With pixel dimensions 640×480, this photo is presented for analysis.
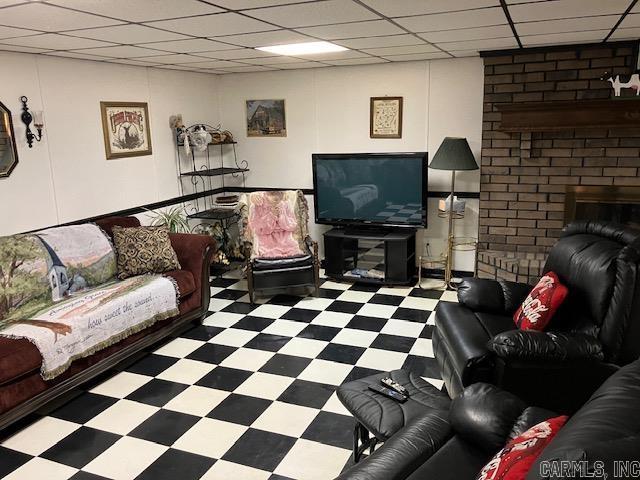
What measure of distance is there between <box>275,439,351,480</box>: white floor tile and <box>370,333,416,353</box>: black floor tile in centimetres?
125

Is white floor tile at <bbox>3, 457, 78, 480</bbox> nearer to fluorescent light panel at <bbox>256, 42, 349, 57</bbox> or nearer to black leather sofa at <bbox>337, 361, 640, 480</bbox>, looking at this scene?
black leather sofa at <bbox>337, 361, 640, 480</bbox>

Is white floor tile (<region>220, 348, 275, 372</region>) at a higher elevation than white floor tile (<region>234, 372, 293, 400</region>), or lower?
higher

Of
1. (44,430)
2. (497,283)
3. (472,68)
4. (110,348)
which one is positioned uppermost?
(472,68)

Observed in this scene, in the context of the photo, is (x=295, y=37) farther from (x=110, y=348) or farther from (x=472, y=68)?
(x=110, y=348)

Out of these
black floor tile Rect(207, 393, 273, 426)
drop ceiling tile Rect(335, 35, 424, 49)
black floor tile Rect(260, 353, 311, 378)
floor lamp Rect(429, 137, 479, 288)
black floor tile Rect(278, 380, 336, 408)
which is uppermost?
drop ceiling tile Rect(335, 35, 424, 49)

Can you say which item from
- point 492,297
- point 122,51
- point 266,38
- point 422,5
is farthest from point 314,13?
point 492,297

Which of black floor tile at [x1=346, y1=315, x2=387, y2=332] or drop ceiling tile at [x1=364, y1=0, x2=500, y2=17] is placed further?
black floor tile at [x1=346, y1=315, x2=387, y2=332]

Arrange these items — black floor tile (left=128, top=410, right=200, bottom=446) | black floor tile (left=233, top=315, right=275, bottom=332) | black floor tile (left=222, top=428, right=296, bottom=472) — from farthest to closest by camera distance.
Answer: black floor tile (left=233, top=315, right=275, bottom=332)
black floor tile (left=128, top=410, right=200, bottom=446)
black floor tile (left=222, top=428, right=296, bottom=472)

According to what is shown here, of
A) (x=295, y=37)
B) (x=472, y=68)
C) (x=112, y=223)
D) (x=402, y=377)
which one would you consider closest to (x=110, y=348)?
(x=112, y=223)

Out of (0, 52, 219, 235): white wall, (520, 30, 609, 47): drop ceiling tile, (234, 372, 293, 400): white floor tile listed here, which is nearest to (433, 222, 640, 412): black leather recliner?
(234, 372, 293, 400): white floor tile

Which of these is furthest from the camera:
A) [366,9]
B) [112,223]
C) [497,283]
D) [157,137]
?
[157,137]

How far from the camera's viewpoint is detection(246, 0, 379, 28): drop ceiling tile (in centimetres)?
252

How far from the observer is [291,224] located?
5.07 metres

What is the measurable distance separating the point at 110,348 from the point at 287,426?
1.35 m
